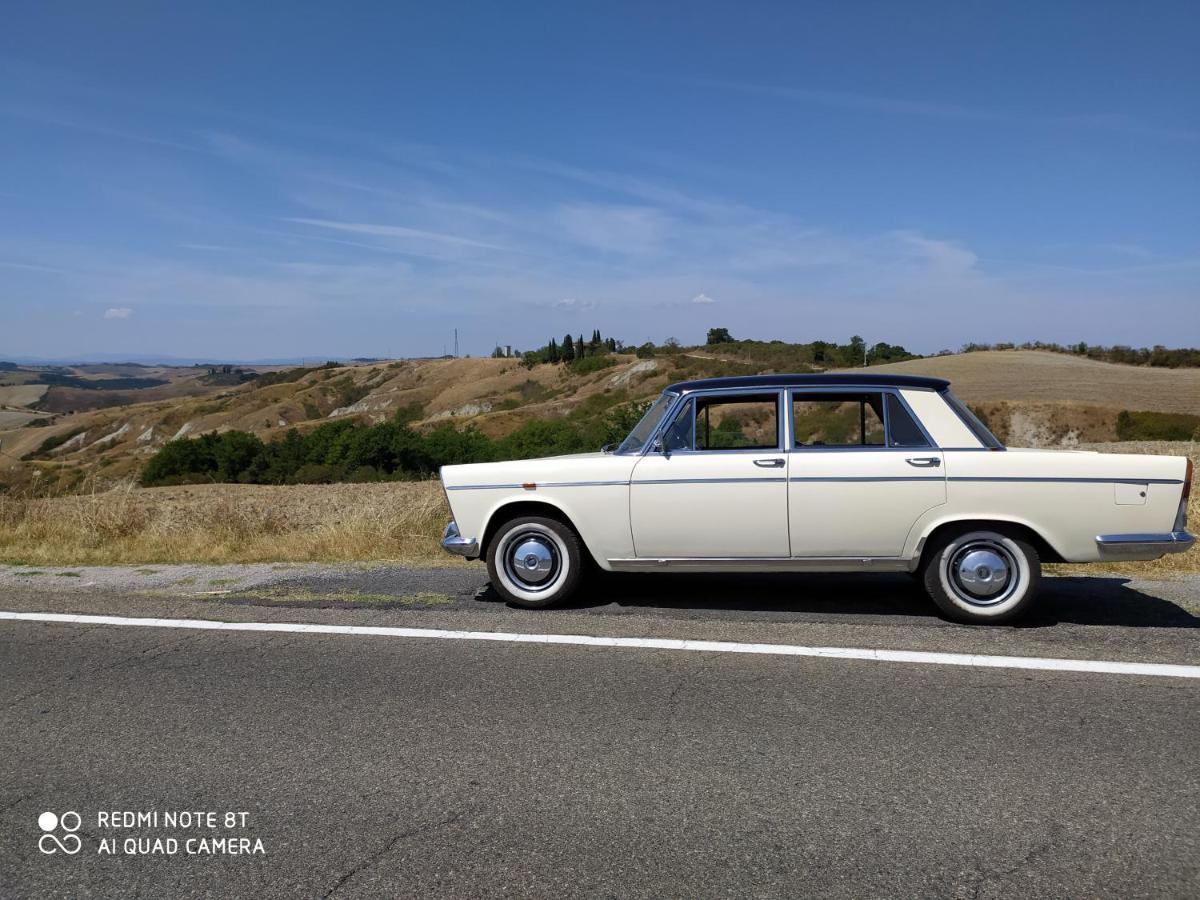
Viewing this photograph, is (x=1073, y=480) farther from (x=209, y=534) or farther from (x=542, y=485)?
(x=209, y=534)

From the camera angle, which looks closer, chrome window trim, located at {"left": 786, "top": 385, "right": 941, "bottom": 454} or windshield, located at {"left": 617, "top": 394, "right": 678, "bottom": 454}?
chrome window trim, located at {"left": 786, "top": 385, "right": 941, "bottom": 454}

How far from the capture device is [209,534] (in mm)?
10836

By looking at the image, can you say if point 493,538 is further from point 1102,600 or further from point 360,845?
point 1102,600

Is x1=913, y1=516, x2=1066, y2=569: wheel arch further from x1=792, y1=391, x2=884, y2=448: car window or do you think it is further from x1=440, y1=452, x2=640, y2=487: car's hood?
x1=440, y1=452, x2=640, y2=487: car's hood

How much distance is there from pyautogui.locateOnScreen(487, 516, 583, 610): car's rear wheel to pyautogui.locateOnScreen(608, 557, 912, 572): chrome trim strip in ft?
1.09

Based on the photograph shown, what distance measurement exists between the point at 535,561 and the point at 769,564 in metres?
1.69

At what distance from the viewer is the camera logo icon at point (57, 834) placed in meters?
3.35

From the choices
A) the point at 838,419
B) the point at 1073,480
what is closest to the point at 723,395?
the point at 838,419

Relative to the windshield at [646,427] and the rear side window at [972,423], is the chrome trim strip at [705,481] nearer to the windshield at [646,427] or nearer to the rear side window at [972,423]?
the windshield at [646,427]

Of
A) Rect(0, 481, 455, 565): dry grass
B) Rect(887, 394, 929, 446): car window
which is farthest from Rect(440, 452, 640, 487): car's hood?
Rect(0, 481, 455, 565): dry grass

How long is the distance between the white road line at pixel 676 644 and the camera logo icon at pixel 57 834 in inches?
102

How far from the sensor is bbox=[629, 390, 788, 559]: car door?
625 centimetres

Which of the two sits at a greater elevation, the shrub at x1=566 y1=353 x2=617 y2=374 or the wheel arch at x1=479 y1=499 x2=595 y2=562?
the shrub at x1=566 y1=353 x2=617 y2=374

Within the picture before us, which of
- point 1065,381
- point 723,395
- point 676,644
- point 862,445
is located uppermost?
point 1065,381
